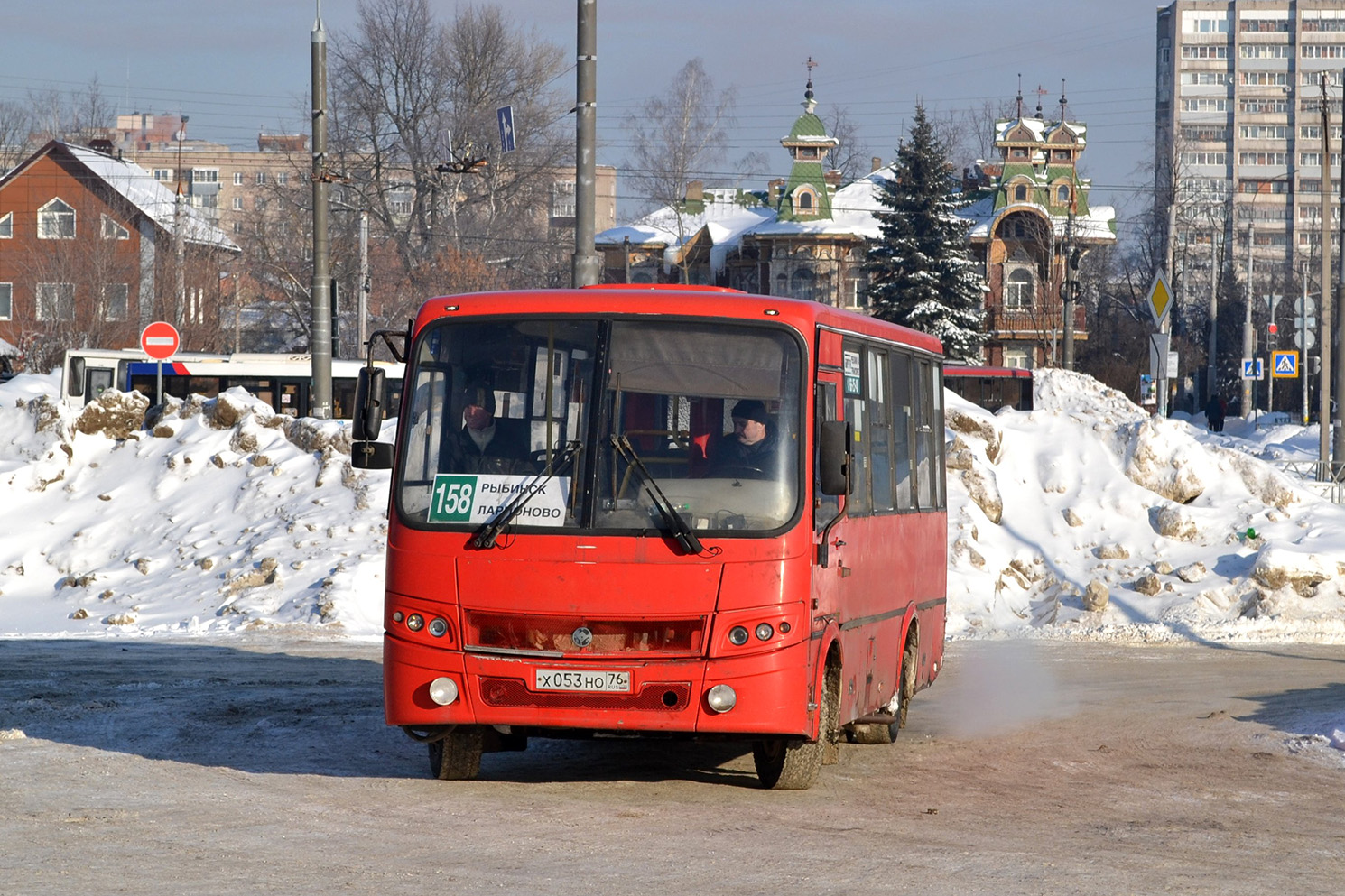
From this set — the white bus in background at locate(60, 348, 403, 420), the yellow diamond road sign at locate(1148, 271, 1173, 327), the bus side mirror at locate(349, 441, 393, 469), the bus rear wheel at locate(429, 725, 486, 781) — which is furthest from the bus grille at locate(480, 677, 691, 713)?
the white bus in background at locate(60, 348, 403, 420)

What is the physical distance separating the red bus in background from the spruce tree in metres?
6.54

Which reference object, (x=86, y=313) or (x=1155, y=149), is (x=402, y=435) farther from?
(x=1155, y=149)

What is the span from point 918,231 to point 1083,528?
42520 millimetres

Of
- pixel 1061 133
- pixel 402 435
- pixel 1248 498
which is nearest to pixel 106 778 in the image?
pixel 402 435

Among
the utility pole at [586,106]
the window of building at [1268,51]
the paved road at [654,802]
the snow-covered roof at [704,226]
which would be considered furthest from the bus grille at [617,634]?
→ the window of building at [1268,51]

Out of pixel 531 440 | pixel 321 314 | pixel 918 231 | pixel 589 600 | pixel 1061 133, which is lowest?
pixel 589 600

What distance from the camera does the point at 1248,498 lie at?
2339 centimetres

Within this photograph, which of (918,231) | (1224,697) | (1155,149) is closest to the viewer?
(1224,697)

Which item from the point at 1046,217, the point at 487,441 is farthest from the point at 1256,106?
the point at 487,441

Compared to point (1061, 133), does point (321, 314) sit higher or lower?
lower

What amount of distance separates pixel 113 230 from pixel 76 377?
2126 centimetres

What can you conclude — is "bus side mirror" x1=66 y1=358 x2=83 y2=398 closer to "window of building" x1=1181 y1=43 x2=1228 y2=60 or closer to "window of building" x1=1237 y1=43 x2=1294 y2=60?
"window of building" x1=1181 y1=43 x2=1228 y2=60

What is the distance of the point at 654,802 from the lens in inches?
353

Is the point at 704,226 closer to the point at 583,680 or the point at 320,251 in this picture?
the point at 320,251
